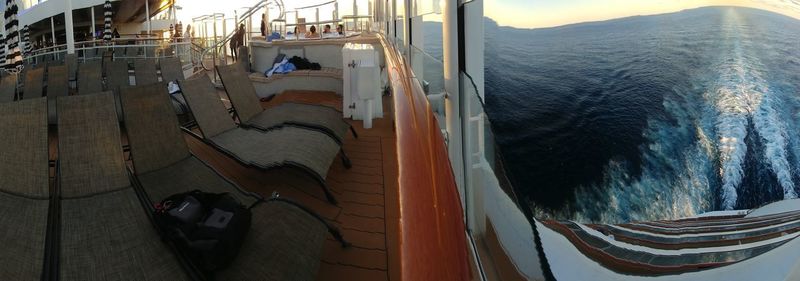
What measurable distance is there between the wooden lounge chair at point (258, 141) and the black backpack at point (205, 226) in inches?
24.1

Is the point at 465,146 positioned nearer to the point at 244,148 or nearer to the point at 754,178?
the point at 244,148

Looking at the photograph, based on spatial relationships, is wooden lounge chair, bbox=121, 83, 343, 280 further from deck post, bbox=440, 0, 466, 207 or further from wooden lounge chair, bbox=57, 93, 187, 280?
deck post, bbox=440, 0, 466, 207

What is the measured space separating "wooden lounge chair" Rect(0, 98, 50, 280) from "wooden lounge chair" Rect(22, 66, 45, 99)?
3.57m

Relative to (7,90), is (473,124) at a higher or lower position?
lower

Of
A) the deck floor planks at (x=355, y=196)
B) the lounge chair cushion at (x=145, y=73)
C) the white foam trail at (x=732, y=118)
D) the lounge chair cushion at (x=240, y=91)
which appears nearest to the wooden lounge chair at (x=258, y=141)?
the deck floor planks at (x=355, y=196)

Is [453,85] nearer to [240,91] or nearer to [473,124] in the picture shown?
[473,124]

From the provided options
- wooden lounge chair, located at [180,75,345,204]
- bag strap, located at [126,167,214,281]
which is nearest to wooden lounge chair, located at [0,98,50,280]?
bag strap, located at [126,167,214,281]

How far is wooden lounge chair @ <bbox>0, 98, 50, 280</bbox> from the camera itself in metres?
1.41

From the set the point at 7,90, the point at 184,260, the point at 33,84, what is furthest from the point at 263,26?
the point at 184,260

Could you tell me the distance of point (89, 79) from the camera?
16.9 feet

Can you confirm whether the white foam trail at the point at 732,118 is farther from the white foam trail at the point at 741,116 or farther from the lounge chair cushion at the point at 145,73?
the lounge chair cushion at the point at 145,73

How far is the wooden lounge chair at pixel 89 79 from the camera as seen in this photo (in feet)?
16.5

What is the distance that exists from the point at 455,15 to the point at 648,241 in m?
4.39

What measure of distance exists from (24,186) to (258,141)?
46.2 inches
